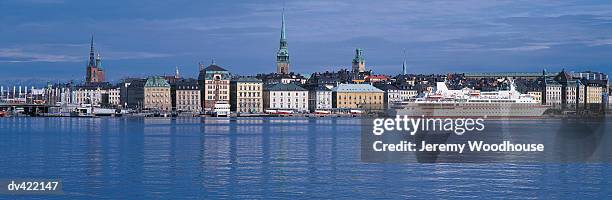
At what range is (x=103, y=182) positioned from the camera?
1930 centimetres

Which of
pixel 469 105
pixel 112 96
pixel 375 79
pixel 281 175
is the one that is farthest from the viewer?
pixel 375 79

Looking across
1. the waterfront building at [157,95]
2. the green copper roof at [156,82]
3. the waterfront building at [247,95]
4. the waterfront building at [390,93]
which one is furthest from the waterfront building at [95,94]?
the waterfront building at [390,93]

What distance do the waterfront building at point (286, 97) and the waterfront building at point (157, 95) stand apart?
372 inches

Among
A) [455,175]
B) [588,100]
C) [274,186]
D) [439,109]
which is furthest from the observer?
[588,100]

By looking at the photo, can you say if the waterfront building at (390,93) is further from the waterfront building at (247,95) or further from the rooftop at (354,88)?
the waterfront building at (247,95)

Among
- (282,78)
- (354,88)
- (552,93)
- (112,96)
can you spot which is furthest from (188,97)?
(552,93)

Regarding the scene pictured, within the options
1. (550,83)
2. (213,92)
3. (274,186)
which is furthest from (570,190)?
(550,83)

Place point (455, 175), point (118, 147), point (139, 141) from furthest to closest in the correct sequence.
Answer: point (139, 141), point (118, 147), point (455, 175)

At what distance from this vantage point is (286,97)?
10544cm

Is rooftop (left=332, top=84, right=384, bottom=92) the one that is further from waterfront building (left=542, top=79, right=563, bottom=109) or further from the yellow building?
the yellow building

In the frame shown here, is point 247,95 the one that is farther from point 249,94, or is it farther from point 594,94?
point 594,94

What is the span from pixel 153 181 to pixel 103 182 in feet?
2.87

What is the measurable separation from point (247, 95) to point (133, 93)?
1360cm

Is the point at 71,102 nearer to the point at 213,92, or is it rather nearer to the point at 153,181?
the point at 213,92
